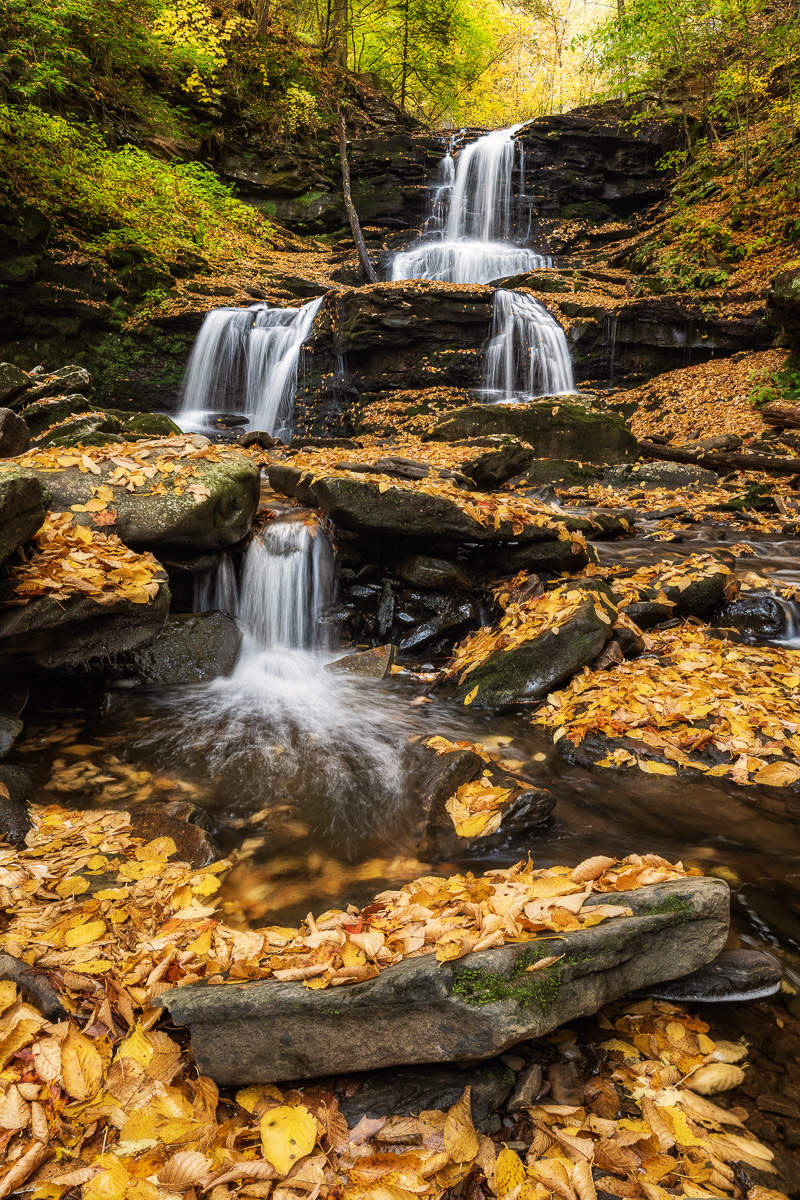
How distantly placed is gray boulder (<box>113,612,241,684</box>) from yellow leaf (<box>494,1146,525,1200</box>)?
460cm

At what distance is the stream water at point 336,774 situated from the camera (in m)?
3.16

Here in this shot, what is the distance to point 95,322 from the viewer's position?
A: 13.7m

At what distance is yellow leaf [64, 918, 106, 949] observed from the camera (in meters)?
2.45

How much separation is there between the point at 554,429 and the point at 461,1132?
1081cm

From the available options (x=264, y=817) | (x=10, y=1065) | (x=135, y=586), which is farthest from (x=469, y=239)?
(x=10, y=1065)

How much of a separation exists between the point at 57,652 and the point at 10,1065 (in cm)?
315

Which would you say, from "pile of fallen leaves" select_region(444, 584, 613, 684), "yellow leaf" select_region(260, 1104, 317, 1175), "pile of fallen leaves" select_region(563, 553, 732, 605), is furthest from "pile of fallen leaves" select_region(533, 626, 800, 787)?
"yellow leaf" select_region(260, 1104, 317, 1175)

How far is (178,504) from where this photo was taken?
5684 mm

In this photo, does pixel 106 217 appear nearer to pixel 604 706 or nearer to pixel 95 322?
pixel 95 322

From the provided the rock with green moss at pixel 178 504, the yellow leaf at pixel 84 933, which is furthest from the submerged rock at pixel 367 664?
the yellow leaf at pixel 84 933

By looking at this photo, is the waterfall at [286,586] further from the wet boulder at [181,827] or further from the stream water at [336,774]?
the wet boulder at [181,827]

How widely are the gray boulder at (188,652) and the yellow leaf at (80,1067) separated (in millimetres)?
3744

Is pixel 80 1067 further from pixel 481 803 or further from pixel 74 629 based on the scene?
pixel 74 629

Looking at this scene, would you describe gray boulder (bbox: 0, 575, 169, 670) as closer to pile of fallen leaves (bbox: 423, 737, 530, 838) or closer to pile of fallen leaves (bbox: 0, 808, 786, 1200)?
pile of fallen leaves (bbox: 0, 808, 786, 1200)
